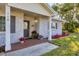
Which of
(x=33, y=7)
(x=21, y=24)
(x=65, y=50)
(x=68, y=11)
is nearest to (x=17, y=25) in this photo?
(x=21, y=24)

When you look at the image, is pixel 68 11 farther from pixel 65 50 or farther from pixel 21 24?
pixel 65 50

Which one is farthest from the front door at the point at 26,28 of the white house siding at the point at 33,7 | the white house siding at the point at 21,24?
the white house siding at the point at 33,7

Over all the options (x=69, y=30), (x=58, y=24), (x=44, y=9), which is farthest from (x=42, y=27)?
(x=69, y=30)

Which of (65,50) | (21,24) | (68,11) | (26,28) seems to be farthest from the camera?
(68,11)

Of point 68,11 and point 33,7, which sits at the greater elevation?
point 68,11

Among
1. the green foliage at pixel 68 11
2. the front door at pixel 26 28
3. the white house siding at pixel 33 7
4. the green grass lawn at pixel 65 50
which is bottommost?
the green grass lawn at pixel 65 50

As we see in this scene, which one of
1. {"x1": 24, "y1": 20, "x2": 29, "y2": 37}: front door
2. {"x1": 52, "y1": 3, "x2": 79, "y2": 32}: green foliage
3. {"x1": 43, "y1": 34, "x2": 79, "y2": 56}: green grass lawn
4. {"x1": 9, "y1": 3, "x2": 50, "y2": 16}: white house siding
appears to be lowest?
{"x1": 43, "y1": 34, "x2": 79, "y2": 56}: green grass lawn

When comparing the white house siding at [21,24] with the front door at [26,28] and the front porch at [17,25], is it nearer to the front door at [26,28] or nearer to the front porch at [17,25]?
the front porch at [17,25]

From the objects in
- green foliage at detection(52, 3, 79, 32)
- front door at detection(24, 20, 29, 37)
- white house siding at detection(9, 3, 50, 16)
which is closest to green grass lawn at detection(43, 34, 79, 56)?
white house siding at detection(9, 3, 50, 16)

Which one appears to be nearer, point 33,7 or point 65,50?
point 65,50

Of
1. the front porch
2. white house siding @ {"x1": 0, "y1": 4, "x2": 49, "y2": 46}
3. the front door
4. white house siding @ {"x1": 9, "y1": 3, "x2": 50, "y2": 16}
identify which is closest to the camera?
the front porch

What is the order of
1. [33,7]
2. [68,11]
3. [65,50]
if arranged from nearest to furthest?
1. [65,50]
2. [33,7]
3. [68,11]

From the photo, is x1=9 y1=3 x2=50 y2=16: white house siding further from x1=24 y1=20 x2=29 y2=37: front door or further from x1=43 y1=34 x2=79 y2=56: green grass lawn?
x1=43 y1=34 x2=79 y2=56: green grass lawn

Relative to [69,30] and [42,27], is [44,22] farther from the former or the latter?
[69,30]
